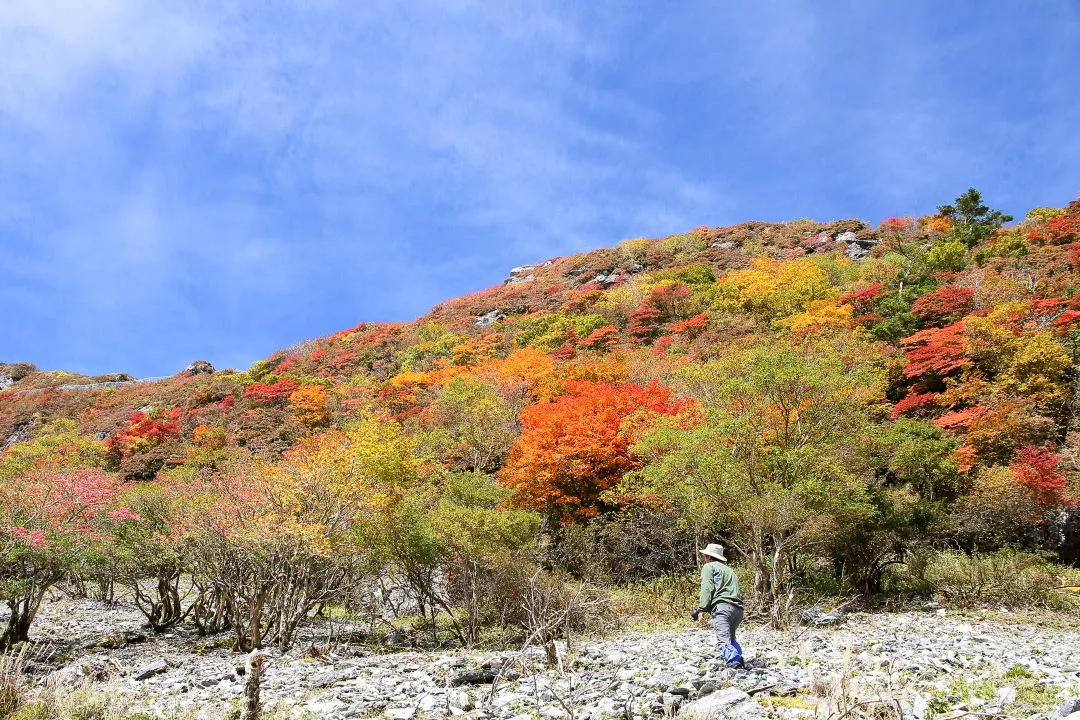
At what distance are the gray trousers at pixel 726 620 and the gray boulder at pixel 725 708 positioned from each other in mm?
1612

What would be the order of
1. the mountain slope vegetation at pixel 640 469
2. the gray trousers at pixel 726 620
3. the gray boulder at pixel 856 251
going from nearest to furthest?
the gray trousers at pixel 726 620
the mountain slope vegetation at pixel 640 469
the gray boulder at pixel 856 251

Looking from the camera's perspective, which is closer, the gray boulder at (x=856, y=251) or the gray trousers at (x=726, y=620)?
the gray trousers at (x=726, y=620)

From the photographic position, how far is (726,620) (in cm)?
825

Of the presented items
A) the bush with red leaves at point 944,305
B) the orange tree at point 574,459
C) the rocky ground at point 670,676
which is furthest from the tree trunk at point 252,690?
the bush with red leaves at point 944,305

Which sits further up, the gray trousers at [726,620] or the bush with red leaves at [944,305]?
the bush with red leaves at [944,305]

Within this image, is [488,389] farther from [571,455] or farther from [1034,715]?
[1034,715]

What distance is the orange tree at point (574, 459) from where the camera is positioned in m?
21.4

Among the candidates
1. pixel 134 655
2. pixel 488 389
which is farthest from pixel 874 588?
pixel 488 389

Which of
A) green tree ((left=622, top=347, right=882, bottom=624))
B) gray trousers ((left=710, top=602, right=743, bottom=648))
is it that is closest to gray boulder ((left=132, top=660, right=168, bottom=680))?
gray trousers ((left=710, top=602, right=743, bottom=648))

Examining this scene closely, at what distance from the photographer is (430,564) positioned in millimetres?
15008

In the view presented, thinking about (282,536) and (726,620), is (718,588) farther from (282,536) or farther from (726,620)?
(282,536)

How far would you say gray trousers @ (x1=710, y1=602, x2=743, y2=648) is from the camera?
8.23 m

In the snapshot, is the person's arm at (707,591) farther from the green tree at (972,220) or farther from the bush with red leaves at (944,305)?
the green tree at (972,220)

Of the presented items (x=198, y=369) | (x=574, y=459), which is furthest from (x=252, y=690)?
(x=198, y=369)
